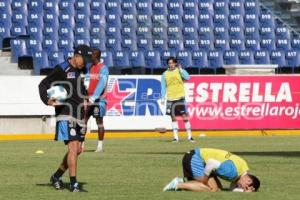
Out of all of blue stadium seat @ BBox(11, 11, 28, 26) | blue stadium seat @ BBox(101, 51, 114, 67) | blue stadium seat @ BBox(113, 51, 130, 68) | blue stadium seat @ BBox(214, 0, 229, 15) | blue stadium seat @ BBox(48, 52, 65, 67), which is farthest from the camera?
blue stadium seat @ BBox(214, 0, 229, 15)

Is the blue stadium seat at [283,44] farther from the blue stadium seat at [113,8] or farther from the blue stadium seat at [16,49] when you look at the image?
the blue stadium seat at [16,49]

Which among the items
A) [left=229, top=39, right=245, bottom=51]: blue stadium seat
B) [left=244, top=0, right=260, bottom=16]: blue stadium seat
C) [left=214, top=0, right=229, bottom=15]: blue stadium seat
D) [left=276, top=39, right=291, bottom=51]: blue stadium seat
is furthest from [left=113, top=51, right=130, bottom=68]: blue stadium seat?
[left=276, top=39, right=291, bottom=51]: blue stadium seat

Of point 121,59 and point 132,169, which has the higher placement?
point 121,59

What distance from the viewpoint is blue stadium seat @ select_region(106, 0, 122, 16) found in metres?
36.4

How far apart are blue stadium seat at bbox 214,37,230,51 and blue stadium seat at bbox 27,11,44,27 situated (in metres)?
6.79

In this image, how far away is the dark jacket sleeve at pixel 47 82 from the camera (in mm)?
12199

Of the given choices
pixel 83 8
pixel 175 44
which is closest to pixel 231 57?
pixel 175 44

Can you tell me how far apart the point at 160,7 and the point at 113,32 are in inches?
98.6

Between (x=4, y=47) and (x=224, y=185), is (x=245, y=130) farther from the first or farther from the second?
(x=224, y=185)

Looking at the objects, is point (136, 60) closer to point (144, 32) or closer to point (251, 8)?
point (144, 32)

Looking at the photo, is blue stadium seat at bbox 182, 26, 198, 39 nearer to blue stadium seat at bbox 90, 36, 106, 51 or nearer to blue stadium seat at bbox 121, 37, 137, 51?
blue stadium seat at bbox 121, 37, 137, 51

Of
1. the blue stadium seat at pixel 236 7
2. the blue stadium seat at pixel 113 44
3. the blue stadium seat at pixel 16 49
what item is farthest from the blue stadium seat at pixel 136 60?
the blue stadium seat at pixel 236 7

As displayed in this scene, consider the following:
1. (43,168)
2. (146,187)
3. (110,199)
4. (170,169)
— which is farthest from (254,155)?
(110,199)

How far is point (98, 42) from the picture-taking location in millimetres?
35312
